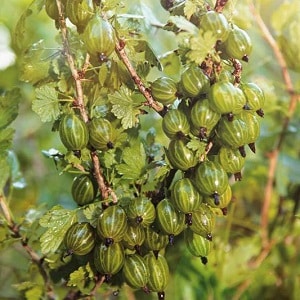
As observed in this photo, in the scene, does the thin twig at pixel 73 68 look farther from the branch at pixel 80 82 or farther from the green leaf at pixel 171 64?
the green leaf at pixel 171 64

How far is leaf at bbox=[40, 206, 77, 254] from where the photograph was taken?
0.54 m

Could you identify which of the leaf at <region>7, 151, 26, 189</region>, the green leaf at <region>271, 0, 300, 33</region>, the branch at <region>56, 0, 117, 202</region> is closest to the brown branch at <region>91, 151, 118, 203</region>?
the branch at <region>56, 0, 117, 202</region>

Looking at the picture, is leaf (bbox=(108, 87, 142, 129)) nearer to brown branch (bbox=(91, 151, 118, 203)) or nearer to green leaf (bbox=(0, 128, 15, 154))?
brown branch (bbox=(91, 151, 118, 203))

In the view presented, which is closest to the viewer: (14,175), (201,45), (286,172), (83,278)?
(201,45)

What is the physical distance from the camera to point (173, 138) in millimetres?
510

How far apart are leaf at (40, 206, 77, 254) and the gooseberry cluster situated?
0.01 meters

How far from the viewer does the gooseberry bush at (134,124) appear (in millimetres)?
480

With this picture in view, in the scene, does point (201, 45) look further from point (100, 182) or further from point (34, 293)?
point (34, 293)

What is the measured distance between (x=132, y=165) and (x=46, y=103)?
10cm

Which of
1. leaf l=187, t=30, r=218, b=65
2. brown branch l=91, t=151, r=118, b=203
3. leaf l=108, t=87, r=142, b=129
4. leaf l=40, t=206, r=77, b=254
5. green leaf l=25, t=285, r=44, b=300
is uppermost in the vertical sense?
leaf l=187, t=30, r=218, b=65

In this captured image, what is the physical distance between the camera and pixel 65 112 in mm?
Result: 541

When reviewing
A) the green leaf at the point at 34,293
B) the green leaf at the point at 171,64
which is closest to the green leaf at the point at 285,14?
the green leaf at the point at 171,64

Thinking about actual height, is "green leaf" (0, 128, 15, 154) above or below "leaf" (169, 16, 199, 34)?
below

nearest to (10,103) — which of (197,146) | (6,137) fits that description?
(6,137)
